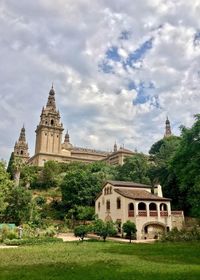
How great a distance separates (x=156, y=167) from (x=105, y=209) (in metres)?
18.7

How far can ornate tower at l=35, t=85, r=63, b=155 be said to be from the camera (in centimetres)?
10131

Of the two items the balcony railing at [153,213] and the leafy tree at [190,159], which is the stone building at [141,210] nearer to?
the balcony railing at [153,213]

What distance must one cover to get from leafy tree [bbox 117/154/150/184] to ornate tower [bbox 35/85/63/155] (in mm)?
46294

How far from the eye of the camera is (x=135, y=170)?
5806 cm

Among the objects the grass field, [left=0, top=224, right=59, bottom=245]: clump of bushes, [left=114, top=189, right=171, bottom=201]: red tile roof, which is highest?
[left=114, top=189, right=171, bottom=201]: red tile roof

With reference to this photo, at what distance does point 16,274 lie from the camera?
12.0 meters

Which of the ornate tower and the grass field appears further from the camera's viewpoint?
the ornate tower

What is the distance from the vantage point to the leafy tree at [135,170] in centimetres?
5702

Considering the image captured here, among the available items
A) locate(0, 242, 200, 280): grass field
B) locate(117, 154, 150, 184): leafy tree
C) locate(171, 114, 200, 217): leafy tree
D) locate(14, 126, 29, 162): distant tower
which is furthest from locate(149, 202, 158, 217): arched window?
locate(14, 126, 29, 162): distant tower

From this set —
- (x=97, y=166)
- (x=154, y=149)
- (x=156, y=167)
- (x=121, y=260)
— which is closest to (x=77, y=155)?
(x=154, y=149)

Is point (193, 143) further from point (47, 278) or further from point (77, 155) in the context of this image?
point (77, 155)

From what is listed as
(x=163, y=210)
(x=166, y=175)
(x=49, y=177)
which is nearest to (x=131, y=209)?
(x=163, y=210)

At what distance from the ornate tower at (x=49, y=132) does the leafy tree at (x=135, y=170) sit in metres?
46.3

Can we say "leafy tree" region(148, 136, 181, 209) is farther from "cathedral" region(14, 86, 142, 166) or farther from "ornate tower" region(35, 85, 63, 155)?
"ornate tower" region(35, 85, 63, 155)
